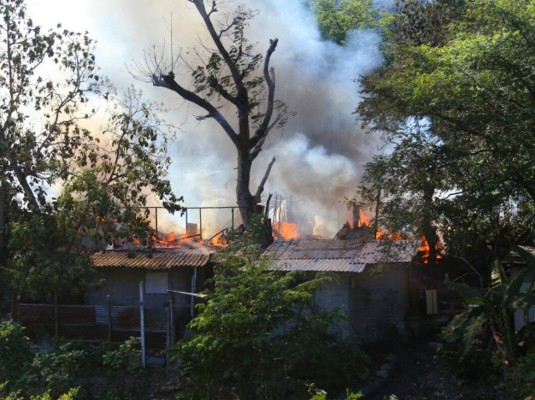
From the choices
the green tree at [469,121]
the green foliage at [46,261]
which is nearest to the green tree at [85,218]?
the green foliage at [46,261]

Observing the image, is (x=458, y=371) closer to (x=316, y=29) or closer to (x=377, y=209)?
(x=377, y=209)

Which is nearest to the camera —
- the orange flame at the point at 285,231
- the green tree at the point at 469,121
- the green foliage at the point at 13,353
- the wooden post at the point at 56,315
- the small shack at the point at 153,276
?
the green tree at the point at 469,121

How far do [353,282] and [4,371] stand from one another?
783cm

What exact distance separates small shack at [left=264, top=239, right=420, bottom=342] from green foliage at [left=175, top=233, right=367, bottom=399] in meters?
2.47

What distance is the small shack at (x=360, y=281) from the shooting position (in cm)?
1325

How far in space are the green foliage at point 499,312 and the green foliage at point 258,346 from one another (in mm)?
1868

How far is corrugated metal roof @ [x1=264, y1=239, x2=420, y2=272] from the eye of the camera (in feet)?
41.2

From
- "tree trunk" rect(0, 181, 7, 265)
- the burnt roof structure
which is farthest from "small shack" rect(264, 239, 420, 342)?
"tree trunk" rect(0, 181, 7, 265)

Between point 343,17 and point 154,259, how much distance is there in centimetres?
1767

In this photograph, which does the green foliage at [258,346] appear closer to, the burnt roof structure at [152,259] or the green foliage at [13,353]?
the green foliage at [13,353]

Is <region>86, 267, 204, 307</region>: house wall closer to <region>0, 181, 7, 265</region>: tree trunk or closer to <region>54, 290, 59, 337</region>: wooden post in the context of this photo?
<region>54, 290, 59, 337</region>: wooden post

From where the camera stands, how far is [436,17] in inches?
782

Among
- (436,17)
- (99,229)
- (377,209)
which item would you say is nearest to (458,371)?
(377,209)

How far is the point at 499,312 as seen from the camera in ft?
34.3
